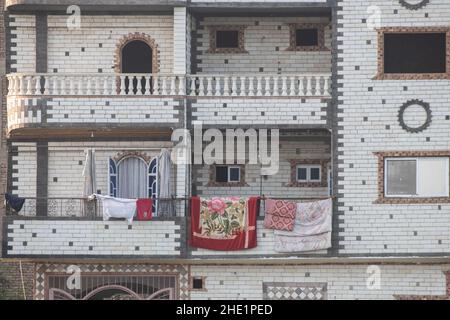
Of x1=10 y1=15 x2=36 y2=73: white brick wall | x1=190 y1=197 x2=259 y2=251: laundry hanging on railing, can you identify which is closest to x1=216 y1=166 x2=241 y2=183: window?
x1=190 y1=197 x2=259 y2=251: laundry hanging on railing

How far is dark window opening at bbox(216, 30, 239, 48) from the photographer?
178 feet

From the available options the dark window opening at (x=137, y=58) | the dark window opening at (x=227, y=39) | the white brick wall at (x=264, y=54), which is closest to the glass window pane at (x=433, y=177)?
the white brick wall at (x=264, y=54)

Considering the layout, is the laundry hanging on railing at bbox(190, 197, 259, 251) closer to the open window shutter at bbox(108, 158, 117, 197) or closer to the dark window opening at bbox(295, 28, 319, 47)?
the open window shutter at bbox(108, 158, 117, 197)

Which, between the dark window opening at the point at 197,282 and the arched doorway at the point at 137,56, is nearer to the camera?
the dark window opening at the point at 197,282

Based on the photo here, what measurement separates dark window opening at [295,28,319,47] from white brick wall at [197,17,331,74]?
28 centimetres

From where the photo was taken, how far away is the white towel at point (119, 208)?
51.3 metres

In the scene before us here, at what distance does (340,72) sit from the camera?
170 feet

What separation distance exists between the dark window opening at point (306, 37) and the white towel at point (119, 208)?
24.3 feet

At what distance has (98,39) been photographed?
53344 mm

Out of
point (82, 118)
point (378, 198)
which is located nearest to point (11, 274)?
point (82, 118)

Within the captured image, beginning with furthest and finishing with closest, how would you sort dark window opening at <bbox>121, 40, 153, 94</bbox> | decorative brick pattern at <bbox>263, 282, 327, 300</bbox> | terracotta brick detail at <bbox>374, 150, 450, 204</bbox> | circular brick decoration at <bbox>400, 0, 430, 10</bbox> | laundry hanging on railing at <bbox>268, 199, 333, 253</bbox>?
dark window opening at <bbox>121, 40, 153, 94</bbox> < decorative brick pattern at <bbox>263, 282, 327, 300</bbox> < circular brick decoration at <bbox>400, 0, 430, 10</bbox> < terracotta brick detail at <bbox>374, 150, 450, 204</bbox> < laundry hanging on railing at <bbox>268, 199, 333, 253</bbox>

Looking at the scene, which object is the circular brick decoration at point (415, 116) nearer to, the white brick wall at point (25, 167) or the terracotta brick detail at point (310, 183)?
the terracotta brick detail at point (310, 183)

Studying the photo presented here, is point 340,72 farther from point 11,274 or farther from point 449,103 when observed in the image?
point 11,274
